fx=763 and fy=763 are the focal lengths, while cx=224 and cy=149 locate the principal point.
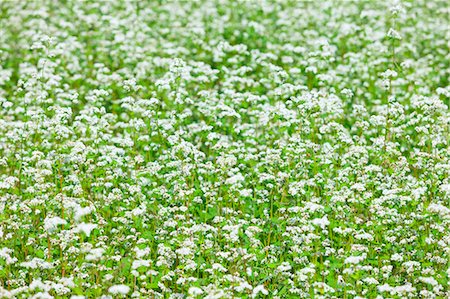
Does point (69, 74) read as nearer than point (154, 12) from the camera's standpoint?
Yes

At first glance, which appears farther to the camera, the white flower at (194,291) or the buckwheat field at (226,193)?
the buckwheat field at (226,193)

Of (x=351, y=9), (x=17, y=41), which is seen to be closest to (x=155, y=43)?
(x=17, y=41)

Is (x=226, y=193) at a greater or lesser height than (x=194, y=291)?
lesser

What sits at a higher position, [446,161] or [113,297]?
[446,161]

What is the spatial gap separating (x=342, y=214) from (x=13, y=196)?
3.90 metres

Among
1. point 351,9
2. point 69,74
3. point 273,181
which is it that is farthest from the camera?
point 351,9

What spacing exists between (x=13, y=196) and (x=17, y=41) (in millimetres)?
7323

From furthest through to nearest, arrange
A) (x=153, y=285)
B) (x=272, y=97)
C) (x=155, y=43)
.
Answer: (x=155, y=43) → (x=272, y=97) → (x=153, y=285)

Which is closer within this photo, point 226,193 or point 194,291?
point 194,291

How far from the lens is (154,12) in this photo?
1722 centimetres

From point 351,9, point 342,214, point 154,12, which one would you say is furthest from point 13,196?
point 351,9

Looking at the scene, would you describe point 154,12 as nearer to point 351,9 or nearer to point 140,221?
point 351,9

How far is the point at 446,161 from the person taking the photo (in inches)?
385

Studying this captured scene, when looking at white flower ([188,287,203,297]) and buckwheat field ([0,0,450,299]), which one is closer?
white flower ([188,287,203,297])
